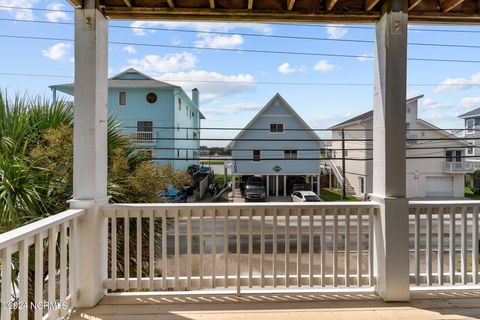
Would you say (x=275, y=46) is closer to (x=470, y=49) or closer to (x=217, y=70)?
(x=217, y=70)

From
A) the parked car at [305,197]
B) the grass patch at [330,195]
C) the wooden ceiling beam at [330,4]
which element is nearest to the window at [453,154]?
the grass patch at [330,195]

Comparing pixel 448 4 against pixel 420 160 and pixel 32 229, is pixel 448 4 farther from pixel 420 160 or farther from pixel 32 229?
pixel 420 160

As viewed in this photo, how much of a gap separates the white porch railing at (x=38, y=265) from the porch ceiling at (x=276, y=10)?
1.80m

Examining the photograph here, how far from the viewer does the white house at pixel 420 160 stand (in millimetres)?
8211

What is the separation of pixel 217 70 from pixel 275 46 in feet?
8.73

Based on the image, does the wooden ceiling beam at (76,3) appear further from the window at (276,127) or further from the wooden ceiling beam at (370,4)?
the window at (276,127)

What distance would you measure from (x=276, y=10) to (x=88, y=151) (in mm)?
2014

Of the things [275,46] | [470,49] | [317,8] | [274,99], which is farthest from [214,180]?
[317,8]

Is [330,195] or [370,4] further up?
[370,4]

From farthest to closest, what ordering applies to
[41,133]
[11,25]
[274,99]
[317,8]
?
[274,99], [11,25], [41,133], [317,8]

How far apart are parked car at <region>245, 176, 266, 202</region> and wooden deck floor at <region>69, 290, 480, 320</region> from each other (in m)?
8.12

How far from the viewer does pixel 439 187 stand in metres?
8.70

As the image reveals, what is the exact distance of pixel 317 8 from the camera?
8.68ft

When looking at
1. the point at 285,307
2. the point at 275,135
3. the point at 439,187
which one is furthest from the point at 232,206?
the point at 275,135
